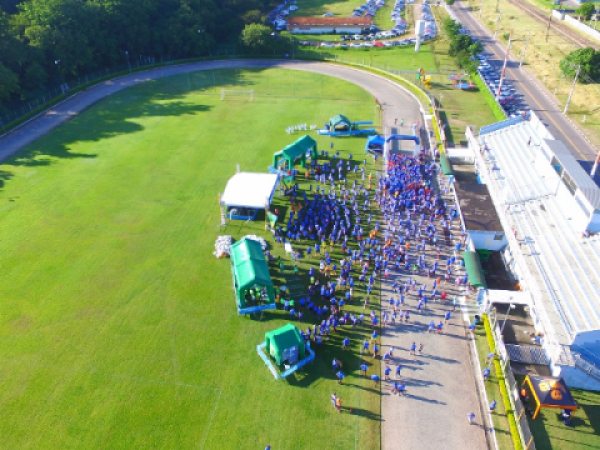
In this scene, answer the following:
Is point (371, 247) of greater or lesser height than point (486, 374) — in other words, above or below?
above

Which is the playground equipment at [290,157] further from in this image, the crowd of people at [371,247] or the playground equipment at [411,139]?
the playground equipment at [411,139]

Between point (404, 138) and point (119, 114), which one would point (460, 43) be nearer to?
point (404, 138)

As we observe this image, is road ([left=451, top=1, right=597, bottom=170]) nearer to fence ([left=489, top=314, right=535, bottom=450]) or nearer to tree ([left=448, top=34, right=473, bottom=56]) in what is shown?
tree ([left=448, top=34, right=473, bottom=56])

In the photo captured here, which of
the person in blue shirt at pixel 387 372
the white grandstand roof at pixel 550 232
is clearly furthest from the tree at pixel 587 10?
the person in blue shirt at pixel 387 372

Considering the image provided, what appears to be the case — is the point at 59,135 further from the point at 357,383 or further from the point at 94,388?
the point at 357,383

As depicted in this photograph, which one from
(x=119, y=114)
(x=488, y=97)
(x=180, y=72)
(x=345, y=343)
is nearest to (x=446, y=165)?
(x=345, y=343)
